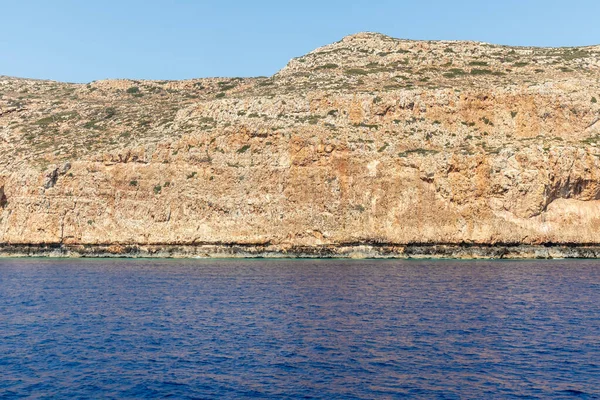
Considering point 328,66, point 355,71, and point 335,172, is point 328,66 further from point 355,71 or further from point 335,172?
point 335,172

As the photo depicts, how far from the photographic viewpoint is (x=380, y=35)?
4783 inches

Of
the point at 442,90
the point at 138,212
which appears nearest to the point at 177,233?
the point at 138,212

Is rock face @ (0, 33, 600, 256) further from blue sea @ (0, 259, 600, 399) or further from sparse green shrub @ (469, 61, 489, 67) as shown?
blue sea @ (0, 259, 600, 399)

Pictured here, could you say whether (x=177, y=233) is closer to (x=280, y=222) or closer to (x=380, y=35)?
(x=280, y=222)

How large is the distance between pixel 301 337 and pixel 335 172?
4698 cm

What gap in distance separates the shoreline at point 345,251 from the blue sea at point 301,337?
65.3 ft

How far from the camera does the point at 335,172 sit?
73062mm

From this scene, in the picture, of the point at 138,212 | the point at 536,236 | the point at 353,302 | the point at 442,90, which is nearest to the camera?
the point at 353,302

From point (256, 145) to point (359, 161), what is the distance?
44.2 ft

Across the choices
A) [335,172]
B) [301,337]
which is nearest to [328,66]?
[335,172]

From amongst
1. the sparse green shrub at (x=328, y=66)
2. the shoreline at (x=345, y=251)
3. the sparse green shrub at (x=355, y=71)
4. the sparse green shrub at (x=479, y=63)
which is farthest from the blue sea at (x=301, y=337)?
the sparse green shrub at (x=328, y=66)

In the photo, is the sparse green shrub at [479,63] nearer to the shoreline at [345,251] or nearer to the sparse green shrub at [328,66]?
the sparse green shrub at [328,66]

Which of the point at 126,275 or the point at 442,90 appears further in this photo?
the point at 442,90

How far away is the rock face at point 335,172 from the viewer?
230 feet
